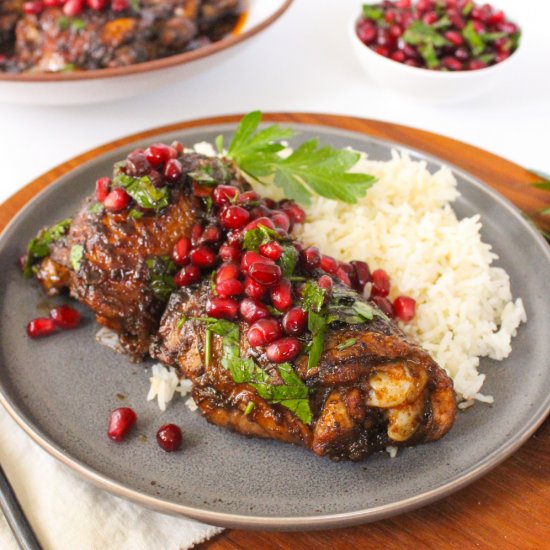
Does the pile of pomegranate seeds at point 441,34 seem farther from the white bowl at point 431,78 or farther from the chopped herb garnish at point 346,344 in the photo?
the chopped herb garnish at point 346,344

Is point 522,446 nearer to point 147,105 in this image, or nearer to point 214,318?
point 214,318

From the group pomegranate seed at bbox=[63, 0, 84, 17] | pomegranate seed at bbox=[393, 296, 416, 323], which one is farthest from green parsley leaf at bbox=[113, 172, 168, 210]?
pomegranate seed at bbox=[63, 0, 84, 17]

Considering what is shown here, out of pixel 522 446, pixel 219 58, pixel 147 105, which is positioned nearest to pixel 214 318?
pixel 522 446

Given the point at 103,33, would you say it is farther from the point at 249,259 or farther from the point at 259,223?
the point at 249,259

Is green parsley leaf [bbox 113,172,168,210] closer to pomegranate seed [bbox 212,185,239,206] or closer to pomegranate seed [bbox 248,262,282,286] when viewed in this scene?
pomegranate seed [bbox 212,185,239,206]

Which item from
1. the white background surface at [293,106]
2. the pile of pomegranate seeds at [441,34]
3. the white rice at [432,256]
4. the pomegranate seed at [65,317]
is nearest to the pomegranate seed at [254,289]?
the white rice at [432,256]
